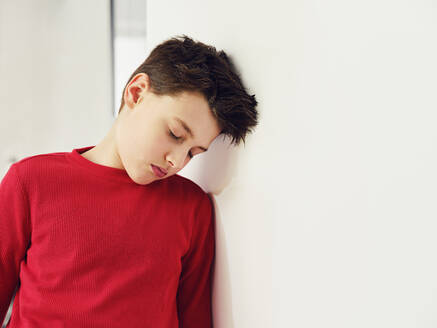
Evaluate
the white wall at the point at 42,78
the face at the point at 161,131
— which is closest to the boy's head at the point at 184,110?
the face at the point at 161,131

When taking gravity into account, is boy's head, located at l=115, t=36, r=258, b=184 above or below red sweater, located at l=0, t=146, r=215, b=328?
above

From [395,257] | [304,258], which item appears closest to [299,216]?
[304,258]

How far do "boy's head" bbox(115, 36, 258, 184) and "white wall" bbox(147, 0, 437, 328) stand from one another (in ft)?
0.11

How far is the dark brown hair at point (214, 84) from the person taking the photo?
0.60 meters

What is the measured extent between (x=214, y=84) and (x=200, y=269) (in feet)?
1.23

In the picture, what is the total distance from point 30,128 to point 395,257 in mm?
3021

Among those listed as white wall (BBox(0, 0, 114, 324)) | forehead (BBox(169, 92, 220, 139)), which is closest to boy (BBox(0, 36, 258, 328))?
forehead (BBox(169, 92, 220, 139))

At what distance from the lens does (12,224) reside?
2.26 ft

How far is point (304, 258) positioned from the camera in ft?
1.48

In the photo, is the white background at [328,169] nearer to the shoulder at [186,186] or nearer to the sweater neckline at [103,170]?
the shoulder at [186,186]

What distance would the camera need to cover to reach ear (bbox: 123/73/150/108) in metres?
0.69

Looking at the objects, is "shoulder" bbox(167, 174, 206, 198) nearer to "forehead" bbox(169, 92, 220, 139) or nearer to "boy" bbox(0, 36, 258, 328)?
"boy" bbox(0, 36, 258, 328)

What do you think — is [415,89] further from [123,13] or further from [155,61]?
[123,13]

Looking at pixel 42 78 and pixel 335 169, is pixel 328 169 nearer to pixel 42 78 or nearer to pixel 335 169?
pixel 335 169
